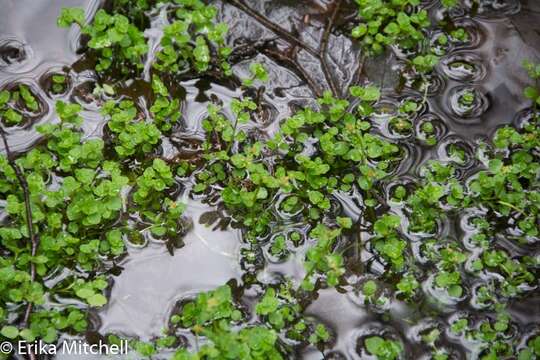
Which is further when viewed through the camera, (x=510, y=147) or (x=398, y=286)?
(x=510, y=147)

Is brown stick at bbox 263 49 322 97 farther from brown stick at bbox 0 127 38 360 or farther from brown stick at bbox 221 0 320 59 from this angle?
brown stick at bbox 0 127 38 360

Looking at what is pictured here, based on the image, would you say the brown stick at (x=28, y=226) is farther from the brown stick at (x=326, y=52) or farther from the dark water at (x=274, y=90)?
the brown stick at (x=326, y=52)

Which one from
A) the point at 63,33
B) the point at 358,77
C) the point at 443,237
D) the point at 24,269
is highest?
the point at 358,77

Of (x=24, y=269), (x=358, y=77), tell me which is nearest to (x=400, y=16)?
(x=358, y=77)

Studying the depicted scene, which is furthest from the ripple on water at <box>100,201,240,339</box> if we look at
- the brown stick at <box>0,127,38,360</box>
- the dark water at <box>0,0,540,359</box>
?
the brown stick at <box>0,127,38,360</box>

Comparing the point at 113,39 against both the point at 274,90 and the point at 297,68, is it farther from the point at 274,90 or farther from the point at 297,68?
the point at 297,68

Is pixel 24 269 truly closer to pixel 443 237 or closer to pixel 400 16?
pixel 443 237

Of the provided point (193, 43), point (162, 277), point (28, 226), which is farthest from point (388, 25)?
point (28, 226)
